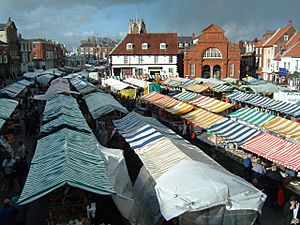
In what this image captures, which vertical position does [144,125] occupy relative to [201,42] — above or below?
below

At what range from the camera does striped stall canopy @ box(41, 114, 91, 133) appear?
1322 centimetres

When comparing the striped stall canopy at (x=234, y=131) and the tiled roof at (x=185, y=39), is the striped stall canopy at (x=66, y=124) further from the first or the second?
the tiled roof at (x=185, y=39)

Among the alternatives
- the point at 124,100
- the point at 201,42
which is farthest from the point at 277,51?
the point at 124,100

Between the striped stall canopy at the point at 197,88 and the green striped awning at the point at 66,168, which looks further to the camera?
the striped stall canopy at the point at 197,88

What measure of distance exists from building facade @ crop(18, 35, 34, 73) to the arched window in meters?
37.3

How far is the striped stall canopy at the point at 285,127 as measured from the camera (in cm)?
1421

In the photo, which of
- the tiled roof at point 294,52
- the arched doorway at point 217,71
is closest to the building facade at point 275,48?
the tiled roof at point 294,52

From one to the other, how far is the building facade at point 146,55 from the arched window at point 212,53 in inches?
188

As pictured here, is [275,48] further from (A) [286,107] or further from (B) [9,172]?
(B) [9,172]

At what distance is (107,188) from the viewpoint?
24.9 ft

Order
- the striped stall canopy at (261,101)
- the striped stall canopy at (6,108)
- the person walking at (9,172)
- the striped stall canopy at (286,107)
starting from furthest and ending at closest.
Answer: the striped stall canopy at (261,101) → the striped stall canopy at (286,107) → the striped stall canopy at (6,108) → the person walking at (9,172)

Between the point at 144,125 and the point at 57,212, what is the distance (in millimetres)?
6926

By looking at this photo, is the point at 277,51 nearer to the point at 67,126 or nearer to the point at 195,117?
the point at 195,117

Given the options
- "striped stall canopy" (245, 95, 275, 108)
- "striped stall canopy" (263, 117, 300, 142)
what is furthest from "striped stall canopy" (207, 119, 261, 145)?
"striped stall canopy" (245, 95, 275, 108)
